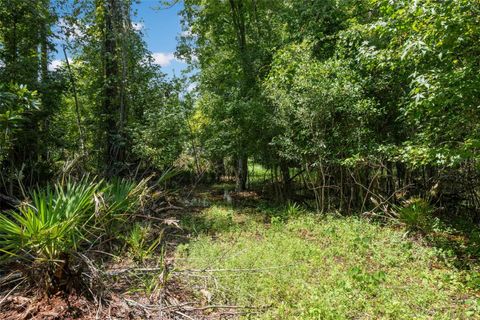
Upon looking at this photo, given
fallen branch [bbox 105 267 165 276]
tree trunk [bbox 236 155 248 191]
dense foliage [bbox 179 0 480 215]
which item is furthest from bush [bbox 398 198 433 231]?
tree trunk [bbox 236 155 248 191]

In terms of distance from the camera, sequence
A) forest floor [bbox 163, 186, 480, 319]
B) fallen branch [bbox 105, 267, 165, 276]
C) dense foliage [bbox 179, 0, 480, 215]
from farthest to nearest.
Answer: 1. dense foliage [bbox 179, 0, 480, 215]
2. fallen branch [bbox 105, 267, 165, 276]
3. forest floor [bbox 163, 186, 480, 319]

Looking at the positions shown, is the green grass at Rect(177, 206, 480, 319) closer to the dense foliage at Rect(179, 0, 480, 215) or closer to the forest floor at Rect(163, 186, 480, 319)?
the forest floor at Rect(163, 186, 480, 319)

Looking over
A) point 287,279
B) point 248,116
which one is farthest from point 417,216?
point 248,116

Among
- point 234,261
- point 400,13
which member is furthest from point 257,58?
point 234,261

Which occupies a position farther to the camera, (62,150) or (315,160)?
(62,150)

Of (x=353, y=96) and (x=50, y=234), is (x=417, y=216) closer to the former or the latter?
(x=353, y=96)

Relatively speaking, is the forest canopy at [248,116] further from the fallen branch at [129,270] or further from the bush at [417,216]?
the fallen branch at [129,270]

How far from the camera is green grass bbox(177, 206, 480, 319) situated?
3.04m

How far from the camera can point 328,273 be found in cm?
378

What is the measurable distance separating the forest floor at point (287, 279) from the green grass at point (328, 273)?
11 mm

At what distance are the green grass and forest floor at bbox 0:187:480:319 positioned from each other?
0.4 inches

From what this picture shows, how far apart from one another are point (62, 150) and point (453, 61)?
288 inches

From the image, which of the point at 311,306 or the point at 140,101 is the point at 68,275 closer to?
the point at 311,306

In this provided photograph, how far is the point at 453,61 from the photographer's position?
12.1 ft
